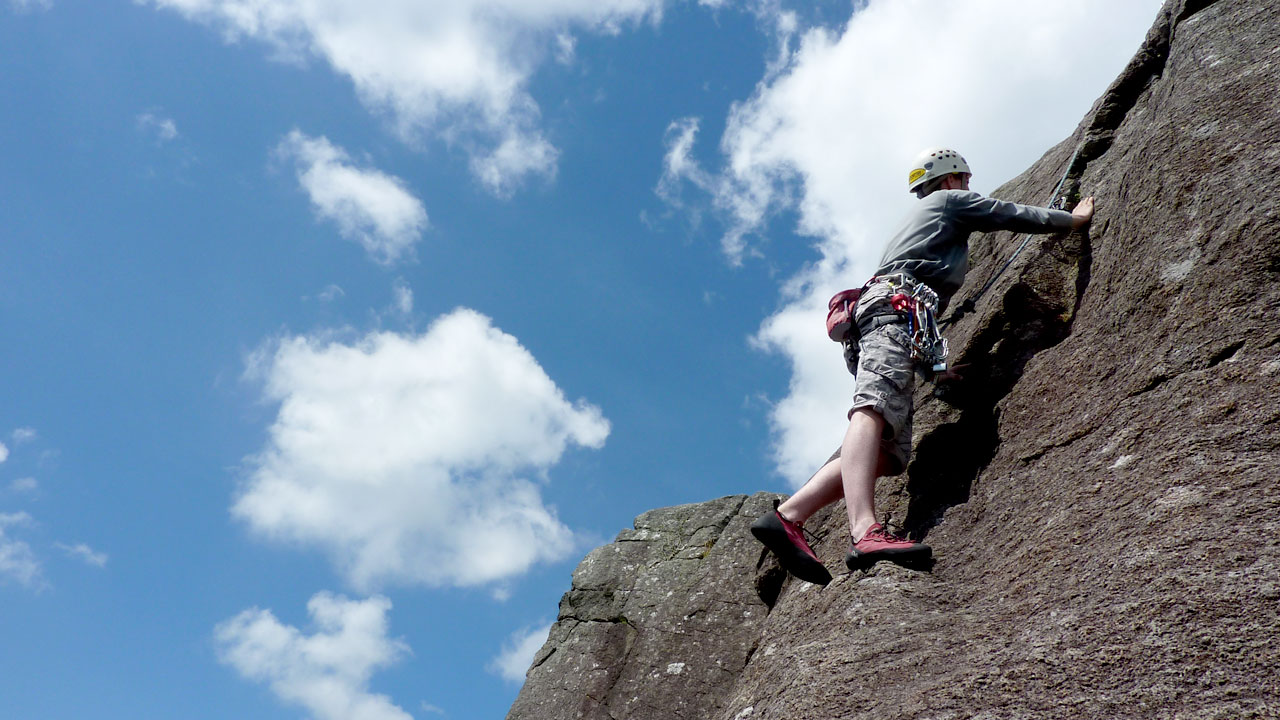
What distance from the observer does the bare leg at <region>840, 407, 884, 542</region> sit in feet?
18.5

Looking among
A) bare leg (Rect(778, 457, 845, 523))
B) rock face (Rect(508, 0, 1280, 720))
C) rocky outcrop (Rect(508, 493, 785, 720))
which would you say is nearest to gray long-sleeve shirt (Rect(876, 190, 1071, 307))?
rock face (Rect(508, 0, 1280, 720))

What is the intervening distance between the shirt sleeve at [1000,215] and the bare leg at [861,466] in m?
1.88

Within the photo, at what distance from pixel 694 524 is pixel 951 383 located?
4.90 meters

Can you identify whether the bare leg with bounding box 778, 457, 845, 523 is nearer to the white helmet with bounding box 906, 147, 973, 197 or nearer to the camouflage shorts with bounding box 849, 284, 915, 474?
the camouflage shorts with bounding box 849, 284, 915, 474

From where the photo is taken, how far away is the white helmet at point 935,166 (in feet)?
24.1

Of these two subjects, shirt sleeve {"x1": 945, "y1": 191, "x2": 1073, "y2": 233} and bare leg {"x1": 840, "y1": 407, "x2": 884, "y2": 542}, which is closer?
bare leg {"x1": 840, "y1": 407, "x2": 884, "y2": 542}

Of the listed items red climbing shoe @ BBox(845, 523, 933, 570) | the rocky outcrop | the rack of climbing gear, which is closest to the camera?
red climbing shoe @ BBox(845, 523, 933, 570)

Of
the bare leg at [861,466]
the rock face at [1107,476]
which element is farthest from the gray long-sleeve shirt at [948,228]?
the bare leg at [861,466]

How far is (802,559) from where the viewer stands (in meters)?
5.99

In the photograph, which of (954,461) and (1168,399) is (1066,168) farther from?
(1168,399)

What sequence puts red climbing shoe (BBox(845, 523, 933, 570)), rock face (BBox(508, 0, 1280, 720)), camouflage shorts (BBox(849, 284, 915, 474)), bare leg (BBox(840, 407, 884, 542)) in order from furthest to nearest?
camouflage shorts (BBox(849, 284, 915, 474))
bare leg (BBox(840, 407, 884, 542))
red climbing shoe (BBox(845, 523, 933, 570))
rock face (BBox(508, 0, 1280, 720))

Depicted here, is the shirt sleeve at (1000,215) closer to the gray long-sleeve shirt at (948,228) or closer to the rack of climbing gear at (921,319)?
the gray long-sleeve shirt at (948,228)

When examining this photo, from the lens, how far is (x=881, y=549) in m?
5.52

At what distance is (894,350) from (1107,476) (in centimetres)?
168
